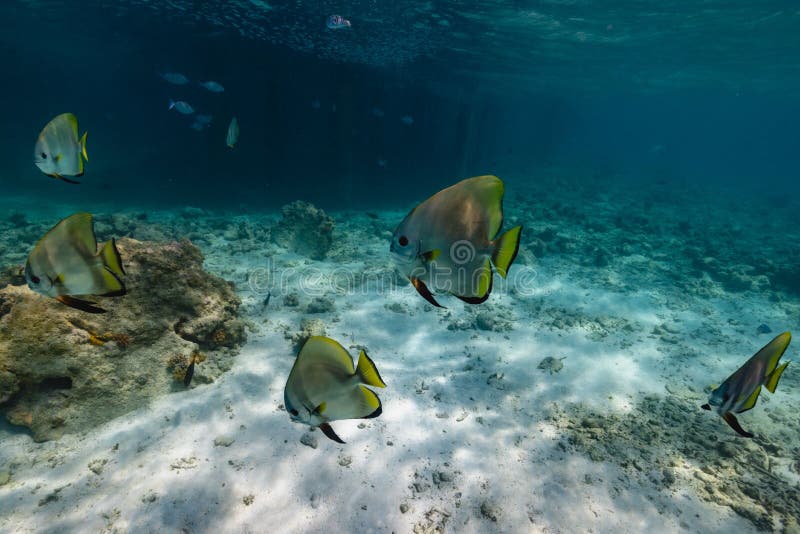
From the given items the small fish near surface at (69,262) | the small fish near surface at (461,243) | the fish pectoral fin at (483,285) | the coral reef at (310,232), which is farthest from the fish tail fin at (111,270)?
the coral reef at (310,232)

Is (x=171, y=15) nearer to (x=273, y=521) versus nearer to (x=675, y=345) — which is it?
(x=273, y=521)

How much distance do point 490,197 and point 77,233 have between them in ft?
7.75

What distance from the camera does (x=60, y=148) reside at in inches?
116

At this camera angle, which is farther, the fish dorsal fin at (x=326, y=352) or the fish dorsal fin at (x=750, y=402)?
the fish dorsal fin at (x=750, y=402)

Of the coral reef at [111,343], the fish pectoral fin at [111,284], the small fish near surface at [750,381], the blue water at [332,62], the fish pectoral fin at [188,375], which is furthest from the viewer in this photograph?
the blue water at [332,62]

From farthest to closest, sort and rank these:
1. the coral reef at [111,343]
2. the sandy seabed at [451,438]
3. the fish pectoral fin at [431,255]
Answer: the coral reef at [111,343] → the sandy seabed at [451,438] → the fish pectoral fin at [431,255]

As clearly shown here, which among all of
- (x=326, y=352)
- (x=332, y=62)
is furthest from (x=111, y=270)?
(x=332, y=62)

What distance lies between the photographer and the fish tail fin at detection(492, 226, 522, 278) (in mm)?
1643

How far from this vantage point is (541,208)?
19.4 m

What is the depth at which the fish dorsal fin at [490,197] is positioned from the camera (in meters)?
1.68

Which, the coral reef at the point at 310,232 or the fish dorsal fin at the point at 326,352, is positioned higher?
the fish dorsal fin at the point at 326,352

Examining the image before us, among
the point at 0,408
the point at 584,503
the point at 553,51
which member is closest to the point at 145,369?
the point at 0,408

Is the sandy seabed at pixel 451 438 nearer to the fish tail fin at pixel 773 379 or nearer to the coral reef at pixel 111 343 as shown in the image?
the coral reef at pixel 111 343

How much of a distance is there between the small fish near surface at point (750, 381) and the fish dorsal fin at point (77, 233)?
402cm
